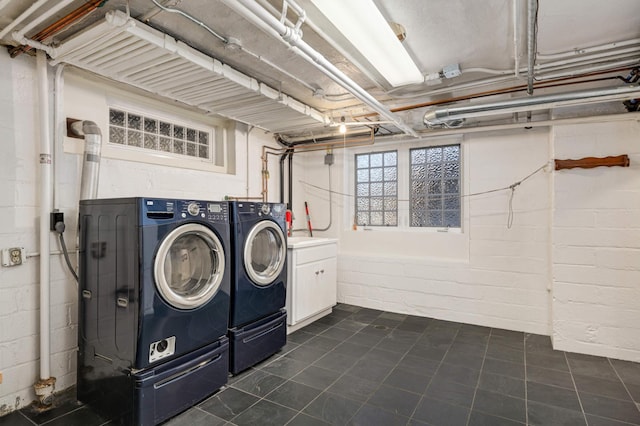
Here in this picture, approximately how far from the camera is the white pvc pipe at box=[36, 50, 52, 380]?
7.09 ft

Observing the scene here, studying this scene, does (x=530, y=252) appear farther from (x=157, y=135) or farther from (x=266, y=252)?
(x=157, y=135)

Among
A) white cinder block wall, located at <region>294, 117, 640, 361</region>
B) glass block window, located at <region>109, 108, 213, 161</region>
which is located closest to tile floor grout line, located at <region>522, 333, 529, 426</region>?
white cinder block wall, located at <region>294, 117, 640, 361</region>

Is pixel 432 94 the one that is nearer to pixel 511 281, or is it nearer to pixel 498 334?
pixel 511 281

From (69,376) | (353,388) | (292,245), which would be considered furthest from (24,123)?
(353,388)

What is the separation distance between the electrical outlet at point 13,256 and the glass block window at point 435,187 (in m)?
3.65

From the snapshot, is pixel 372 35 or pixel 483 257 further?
pixel 483 257

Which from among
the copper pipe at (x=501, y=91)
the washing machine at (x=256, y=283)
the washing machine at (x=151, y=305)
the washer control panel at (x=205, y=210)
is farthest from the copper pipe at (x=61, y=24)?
the copper pipe at (x=501, y=91)

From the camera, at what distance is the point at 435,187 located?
13.2 feet

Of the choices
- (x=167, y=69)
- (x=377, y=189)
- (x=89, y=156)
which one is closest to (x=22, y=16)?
(x=167, y=69)

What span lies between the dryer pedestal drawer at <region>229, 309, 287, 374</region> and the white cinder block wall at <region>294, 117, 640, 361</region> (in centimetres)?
163

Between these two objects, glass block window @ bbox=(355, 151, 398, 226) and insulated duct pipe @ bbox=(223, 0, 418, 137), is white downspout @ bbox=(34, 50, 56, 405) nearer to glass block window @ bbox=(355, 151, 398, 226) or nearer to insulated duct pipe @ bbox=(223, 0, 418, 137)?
insulated duct pipe @ bbox=(223, 0, 418, 137)

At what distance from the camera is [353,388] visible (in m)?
2.37

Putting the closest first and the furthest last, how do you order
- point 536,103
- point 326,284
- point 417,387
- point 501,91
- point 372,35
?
point 372,35 < point 417,387 < point 536,103 < point 501,91 < point 326,284

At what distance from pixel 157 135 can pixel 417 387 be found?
3.00m
